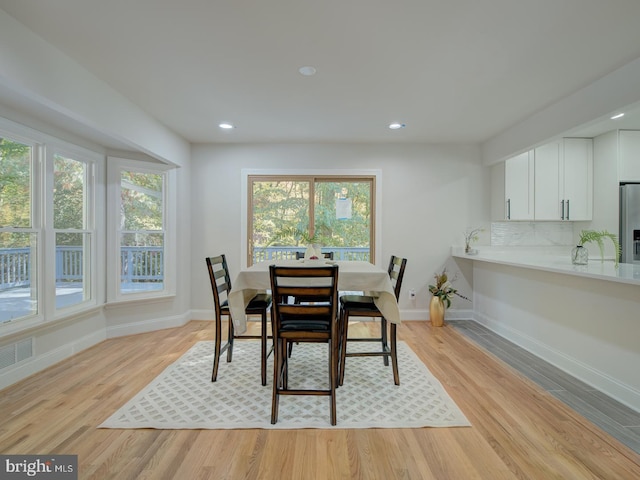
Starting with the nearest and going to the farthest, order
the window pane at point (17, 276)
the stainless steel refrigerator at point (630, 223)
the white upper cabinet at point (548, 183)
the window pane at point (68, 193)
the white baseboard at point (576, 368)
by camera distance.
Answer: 1. the white baseboard at point (576, 368)
2. the window pane at point (17, 276)
3. the window pane at point (68, 193)
4. the stainless steel refrigerator at point (630, 223)
5. the white upper cabinet at point (548, 183)

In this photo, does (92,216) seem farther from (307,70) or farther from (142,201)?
(307,70)

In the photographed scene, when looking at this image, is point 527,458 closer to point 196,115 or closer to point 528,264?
point 528,264

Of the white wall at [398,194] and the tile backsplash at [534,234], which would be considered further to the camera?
the white wall at [398,194]

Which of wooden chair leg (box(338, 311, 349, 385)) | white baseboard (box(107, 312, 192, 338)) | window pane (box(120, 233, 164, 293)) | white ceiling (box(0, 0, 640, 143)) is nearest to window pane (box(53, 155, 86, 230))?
window pane (box(120, 233, 164, 293))

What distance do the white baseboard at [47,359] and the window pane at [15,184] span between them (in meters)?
1.19

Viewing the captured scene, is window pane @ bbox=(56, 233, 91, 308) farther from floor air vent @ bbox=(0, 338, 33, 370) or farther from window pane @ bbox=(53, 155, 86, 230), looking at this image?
floor air vent @ bbox=(0, 338, 33, 370)

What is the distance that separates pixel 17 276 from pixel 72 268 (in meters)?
0.64

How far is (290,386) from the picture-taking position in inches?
102

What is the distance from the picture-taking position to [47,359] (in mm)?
2959

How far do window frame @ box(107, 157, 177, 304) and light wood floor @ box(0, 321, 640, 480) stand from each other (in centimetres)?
141

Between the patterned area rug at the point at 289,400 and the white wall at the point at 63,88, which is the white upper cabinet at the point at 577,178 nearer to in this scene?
the patterned area rug at the point at 289,400

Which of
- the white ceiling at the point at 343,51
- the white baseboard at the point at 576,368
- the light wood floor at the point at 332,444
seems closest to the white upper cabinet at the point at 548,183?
the white ceiling at the point at 343,51

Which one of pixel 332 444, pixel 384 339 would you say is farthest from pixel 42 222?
pixel 384 339

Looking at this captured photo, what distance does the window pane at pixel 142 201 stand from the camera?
3.97 metres
